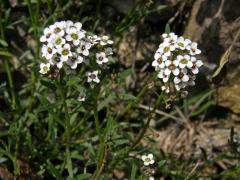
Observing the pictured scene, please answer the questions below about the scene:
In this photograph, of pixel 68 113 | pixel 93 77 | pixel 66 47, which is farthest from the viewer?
pixel 68 113

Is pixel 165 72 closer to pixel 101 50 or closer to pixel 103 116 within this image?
pixel 101 50

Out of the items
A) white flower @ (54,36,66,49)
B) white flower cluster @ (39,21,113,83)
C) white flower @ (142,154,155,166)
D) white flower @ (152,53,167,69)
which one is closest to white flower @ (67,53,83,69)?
white flower cluster @ (39,21,113,83)

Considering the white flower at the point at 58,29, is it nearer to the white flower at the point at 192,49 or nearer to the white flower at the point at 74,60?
the white flower at the point at 74,60

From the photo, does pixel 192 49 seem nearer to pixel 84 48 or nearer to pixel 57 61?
pixel 84 48

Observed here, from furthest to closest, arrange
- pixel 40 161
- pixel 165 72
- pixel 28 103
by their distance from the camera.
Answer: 1. pixel 28 103
2. pixel 40 161
3. pixel 165 72

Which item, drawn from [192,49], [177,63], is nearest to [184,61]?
[177,63]

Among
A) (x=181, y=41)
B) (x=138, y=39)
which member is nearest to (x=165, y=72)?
(x=181, y=41)

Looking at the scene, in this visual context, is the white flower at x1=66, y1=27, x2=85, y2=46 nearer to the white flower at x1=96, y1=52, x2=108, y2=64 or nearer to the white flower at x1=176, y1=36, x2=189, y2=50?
the white flower at x1=96, y1=52, x2=108, y2=64

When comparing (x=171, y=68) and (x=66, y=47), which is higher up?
(x=66, y=47)
